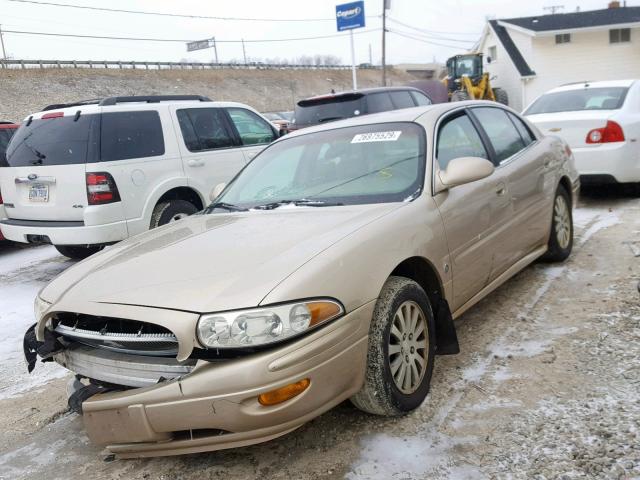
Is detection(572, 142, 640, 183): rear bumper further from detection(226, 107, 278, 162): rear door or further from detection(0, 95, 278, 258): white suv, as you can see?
detection(0, 95, 278, 258): white suv

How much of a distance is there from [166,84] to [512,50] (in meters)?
35.9

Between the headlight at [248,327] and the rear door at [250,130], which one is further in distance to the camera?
the rear door at [250,130]

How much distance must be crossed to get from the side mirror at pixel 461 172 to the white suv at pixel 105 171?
3728 mm

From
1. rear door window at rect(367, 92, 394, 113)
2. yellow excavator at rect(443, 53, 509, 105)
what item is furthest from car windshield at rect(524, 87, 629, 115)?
yellow excavator at rect(443, 53, 509, 105)

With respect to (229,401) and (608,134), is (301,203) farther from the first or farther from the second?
(608,134)

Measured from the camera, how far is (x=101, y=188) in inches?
226

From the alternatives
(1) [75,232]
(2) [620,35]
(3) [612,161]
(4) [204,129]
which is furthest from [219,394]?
(2) [620,35]

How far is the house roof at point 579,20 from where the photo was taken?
2672 centimetres

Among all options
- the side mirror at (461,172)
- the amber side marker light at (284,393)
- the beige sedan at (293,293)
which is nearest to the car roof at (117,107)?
the beige sedan at (293,293)

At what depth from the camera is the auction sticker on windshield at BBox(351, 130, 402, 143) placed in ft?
12.1

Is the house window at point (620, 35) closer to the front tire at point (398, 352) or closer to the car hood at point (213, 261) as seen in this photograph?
the car hood at point (213, 261)

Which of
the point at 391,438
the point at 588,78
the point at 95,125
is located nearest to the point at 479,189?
the point at 391,438

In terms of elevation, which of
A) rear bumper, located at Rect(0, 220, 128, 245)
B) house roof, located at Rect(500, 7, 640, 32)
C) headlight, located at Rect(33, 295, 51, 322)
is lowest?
rear bumper, located at Rect(0, 220, 128, 245)

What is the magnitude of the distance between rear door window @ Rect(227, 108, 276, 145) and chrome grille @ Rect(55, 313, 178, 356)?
16.7 ft
